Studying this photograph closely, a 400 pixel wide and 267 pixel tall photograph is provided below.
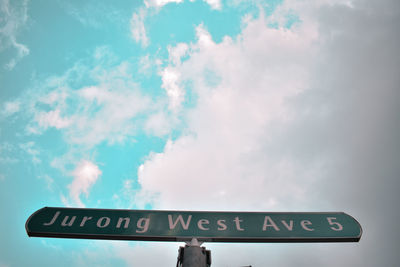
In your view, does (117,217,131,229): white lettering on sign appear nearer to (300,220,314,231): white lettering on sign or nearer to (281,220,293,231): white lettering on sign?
(281,220,293,231): white lettering on sign

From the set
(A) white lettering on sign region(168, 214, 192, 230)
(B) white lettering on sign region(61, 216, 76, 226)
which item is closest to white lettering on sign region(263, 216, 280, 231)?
(A) white lettering on sign region(168, 214, 192, 230)

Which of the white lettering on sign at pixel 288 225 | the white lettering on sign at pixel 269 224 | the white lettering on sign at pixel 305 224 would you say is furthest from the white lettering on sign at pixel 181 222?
the white lettering on sign at pixel 305 224

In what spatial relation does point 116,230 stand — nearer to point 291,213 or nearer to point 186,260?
point 186,260

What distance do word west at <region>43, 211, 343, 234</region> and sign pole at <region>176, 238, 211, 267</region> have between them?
1.98ft

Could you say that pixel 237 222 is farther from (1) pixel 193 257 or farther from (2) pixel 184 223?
(1) pixel 193 257

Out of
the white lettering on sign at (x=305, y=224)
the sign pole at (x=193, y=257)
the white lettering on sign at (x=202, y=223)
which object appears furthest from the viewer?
the white lettering on sign at (x=305, y=224)

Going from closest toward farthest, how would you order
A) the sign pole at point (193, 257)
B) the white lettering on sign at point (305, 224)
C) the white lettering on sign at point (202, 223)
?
the sign pole at point (193, 257) → the white lettering on sign at point (202, 223) → the white lettering on sign at point (305, 224)

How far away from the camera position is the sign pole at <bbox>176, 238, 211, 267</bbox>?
102 inches

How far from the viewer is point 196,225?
11.2ft

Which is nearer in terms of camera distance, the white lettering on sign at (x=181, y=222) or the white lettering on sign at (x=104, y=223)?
the white lettering on sign at (x=181, y=222)

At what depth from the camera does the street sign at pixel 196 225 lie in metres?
3.38

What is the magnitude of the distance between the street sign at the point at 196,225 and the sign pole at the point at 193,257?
1.49 ft

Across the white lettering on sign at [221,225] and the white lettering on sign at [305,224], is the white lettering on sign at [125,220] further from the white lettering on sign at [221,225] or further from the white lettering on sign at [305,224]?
the white lettering on sign at [305,224]

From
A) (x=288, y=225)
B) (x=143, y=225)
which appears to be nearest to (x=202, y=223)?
(x=143, y=225)
